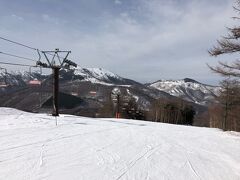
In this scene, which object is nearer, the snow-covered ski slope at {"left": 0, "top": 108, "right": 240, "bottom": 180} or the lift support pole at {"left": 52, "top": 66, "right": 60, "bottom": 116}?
the snow-covered ski slope at {"left": 0, "top": 108, "right": 240, "bottom": 180}

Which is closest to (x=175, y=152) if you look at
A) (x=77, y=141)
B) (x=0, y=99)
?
(x=77, y=141)

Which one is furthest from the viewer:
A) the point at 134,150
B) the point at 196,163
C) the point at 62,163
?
the point at 134,150

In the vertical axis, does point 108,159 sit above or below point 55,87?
below

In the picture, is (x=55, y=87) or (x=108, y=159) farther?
(x=55, y=87)

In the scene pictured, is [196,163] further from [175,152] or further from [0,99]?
[0,99]

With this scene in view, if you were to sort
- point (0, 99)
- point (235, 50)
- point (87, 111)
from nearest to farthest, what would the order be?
point (235, 50)
point (87, 111)
point (0, 99)

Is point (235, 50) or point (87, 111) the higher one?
point (235, 50)

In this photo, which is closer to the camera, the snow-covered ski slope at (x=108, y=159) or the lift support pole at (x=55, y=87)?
the snow-covered ski slope at (x=108, y=159)

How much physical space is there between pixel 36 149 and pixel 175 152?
5.41 metres

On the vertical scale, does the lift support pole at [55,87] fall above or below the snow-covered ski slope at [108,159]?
above

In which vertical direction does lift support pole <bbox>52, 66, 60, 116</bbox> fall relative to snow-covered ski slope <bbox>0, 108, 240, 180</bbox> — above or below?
above

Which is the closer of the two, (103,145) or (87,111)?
(103,145)

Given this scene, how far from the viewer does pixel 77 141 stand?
554 inches

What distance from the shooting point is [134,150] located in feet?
42.2
